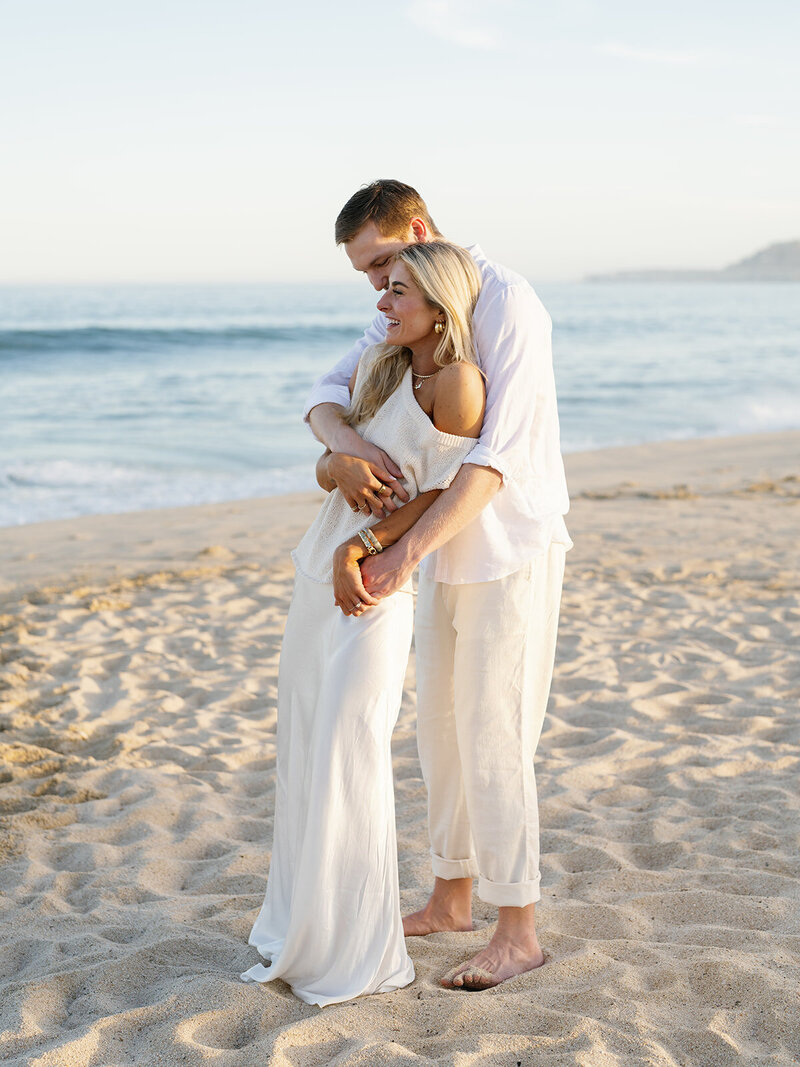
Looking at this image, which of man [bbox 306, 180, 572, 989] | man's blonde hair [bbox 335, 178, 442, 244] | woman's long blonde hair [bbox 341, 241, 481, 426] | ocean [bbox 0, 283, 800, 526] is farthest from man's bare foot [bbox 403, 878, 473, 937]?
ocean [bbox 0, 283, 800, 526]

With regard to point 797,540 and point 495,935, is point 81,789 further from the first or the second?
point 797,540

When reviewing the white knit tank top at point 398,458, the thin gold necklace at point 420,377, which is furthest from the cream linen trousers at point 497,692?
the thin gold necklace at point 420,377

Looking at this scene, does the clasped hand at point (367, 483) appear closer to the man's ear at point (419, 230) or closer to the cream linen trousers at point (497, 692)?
the cream linen trousers at point (497, 692)

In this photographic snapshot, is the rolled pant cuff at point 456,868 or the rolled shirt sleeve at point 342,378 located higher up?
the rolled shirt sleeve at point 342,378

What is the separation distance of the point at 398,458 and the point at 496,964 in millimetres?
1323

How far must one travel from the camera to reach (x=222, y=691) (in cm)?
493

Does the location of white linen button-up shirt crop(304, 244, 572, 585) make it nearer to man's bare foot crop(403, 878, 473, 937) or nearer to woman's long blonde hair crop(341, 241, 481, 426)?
woman's long blonde hair crop(341, 241, 481, 426)

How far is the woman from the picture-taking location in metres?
2.39

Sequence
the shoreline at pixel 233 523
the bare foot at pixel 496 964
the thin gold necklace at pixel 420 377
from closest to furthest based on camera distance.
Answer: the thin gold necklace at pixel 420 377 → the bare foot at pixel 496 964 → the shoreline at pixel 233 523

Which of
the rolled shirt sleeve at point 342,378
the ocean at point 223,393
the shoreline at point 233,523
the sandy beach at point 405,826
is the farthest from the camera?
the ocean at point 223,393

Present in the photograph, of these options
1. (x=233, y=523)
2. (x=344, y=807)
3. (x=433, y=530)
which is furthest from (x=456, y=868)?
(x=233, y=523)

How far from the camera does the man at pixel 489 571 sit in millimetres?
2412

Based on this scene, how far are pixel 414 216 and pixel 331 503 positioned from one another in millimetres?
777

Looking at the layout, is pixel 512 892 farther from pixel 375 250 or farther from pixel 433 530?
pixel 375 250
